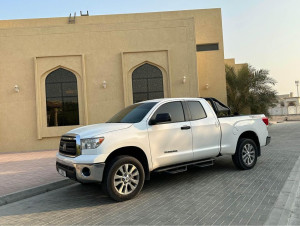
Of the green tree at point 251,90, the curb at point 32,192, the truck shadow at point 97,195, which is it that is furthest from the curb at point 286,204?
the green tree at point 251,90

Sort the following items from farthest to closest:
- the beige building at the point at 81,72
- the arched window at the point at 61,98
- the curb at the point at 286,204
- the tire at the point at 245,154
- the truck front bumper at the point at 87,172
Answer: the arched window at the point at 61,98 < the beige building at the point at 81,72 < the tire at the point at 245,154 < the truck front bumper at the point at 87,172 < the curb at the point at 286,204

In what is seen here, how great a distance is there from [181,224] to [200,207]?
2.62 ft

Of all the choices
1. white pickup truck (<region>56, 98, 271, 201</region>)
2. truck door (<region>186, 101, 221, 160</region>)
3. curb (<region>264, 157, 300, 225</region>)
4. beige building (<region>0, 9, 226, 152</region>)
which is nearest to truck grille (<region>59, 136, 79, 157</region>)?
white pickup truck (<region>56, 98, 271, 201</region>)

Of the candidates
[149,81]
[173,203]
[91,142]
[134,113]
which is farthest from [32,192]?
[149,81]

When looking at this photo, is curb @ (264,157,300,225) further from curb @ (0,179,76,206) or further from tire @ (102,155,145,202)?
curb @ (0,179,76,206)

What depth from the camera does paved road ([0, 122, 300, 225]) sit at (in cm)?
432

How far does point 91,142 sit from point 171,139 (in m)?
1.75

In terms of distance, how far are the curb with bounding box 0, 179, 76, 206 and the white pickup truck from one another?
3.44 feet

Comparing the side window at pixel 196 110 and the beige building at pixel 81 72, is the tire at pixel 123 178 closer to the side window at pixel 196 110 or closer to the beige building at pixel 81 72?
the side window at pixel 196 110

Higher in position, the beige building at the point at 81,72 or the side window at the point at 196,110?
the beige building at the point at 81,72

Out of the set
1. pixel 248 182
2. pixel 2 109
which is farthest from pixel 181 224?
pixel 2 109

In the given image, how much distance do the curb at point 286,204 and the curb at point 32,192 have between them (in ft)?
16.0

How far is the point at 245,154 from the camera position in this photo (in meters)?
7.32

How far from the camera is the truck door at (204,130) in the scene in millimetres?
6305
